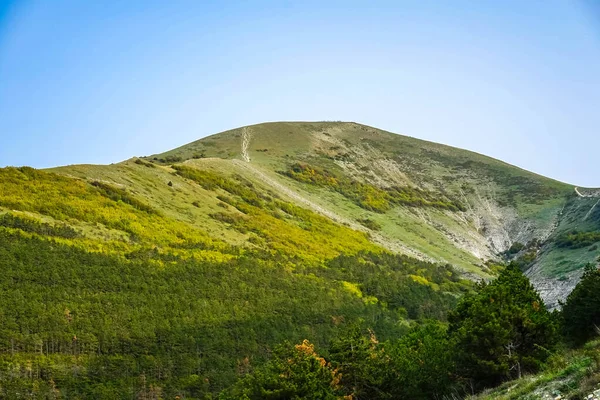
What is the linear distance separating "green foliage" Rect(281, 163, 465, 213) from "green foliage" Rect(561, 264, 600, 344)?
127546mm

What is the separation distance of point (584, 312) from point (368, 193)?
141802 millimetres

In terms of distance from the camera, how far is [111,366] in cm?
6178

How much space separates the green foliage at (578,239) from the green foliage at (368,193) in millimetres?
56096

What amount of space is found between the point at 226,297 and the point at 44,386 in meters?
32.5

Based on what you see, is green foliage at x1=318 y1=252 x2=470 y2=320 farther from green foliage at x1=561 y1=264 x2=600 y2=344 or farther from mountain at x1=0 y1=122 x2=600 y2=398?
green foliage at x1=561 y1=264 x2=600 y2=344

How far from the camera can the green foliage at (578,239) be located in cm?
11309

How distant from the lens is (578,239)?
11781 centimetres

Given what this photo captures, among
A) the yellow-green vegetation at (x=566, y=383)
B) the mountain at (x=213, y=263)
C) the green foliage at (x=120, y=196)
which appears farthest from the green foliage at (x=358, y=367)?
the green foliage at (x=120, y=196)

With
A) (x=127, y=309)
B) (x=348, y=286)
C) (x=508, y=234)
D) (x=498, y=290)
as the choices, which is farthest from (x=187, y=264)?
(x=508, y=234)

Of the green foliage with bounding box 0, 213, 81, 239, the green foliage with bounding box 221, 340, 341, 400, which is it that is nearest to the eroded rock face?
the green foliage with bounding box 221, 340, 341, 400

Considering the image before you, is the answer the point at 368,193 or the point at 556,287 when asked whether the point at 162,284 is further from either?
the point at 368,193

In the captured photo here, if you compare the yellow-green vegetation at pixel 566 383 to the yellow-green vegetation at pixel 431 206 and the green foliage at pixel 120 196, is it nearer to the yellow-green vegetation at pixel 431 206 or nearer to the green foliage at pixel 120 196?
the green foliage at pixel 120 196

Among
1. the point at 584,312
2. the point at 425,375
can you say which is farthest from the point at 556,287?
the point at 425,375

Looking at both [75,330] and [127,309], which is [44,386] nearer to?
[75,330]
